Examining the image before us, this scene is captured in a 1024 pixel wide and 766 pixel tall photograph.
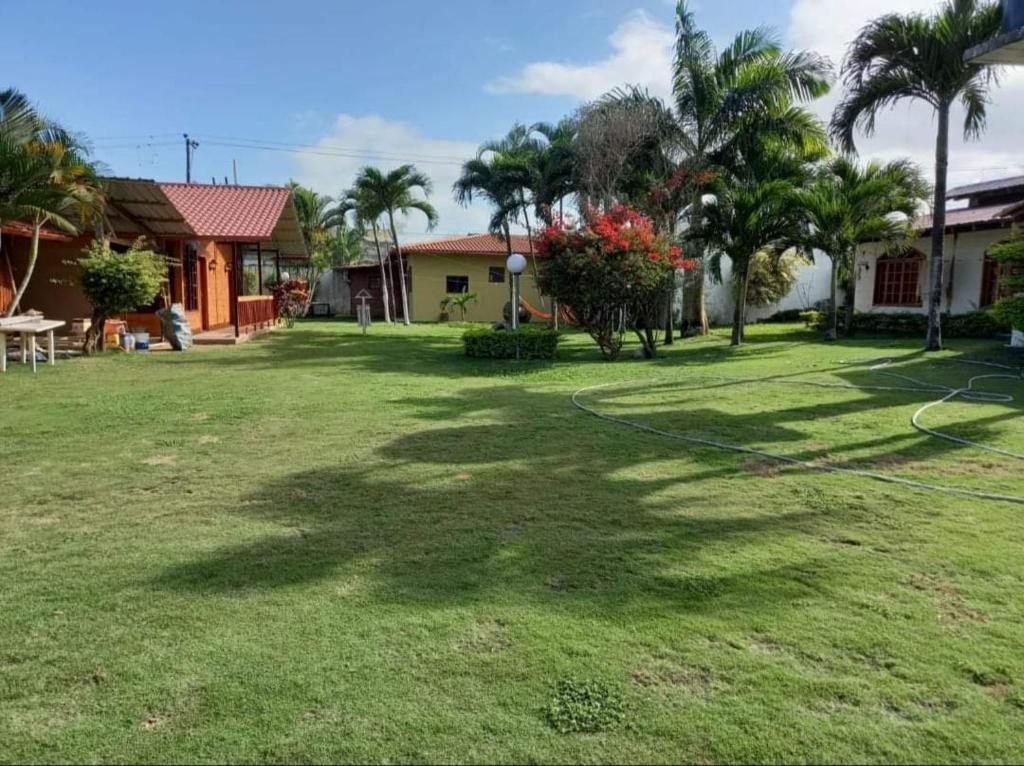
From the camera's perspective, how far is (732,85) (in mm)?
15797

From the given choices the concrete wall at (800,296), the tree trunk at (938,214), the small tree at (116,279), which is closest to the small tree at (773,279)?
the concrete wall at (800,296)

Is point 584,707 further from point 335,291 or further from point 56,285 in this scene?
point 335,291

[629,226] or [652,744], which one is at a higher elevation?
[629,226]

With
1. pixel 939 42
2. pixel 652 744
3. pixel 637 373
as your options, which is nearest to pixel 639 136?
pixel 939 42

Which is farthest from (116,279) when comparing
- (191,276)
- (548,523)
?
(548,523)

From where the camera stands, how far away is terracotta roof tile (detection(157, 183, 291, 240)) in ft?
53.3

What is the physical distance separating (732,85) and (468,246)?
55.9 ft

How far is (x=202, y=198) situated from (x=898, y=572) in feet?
60.6

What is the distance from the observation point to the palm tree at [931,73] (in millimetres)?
12242

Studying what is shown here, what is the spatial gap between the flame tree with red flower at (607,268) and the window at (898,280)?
444 inches

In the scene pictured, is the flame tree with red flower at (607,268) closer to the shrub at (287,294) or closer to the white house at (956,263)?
the white house at (956,263)

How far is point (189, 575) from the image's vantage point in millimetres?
3389

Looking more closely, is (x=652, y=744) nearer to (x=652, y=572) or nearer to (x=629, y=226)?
→ (x=652, y=572)

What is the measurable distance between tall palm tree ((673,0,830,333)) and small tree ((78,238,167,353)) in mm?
11684
